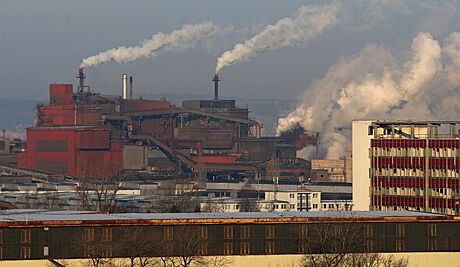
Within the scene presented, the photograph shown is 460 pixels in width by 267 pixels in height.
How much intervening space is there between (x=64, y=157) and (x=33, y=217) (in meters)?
116

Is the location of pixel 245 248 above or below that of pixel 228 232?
below

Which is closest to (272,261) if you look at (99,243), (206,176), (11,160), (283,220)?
(283,220)

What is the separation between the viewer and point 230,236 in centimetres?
6284

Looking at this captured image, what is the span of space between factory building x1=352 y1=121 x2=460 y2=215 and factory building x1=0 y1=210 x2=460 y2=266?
17.4m

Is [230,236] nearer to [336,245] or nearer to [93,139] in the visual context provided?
[336,245]

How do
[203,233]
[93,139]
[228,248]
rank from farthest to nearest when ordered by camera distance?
[93,139]
[228,248]
[203,233]

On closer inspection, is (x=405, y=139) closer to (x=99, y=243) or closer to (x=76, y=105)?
(x=99, y=243)

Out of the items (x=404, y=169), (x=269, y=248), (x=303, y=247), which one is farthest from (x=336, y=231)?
(x=404, y=169)

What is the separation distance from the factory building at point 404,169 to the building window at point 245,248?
75.4ft

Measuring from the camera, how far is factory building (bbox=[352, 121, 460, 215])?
8412 centimetres

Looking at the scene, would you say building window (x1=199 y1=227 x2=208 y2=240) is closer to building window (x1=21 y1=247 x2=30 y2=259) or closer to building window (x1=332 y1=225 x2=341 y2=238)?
building window (x1=332 y1=225 x2=341 y2=238)

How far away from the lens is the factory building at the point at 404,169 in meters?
84.1

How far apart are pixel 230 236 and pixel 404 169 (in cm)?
2491

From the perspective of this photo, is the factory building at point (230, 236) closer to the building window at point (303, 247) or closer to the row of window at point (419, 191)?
the building window at point (303, 247)
